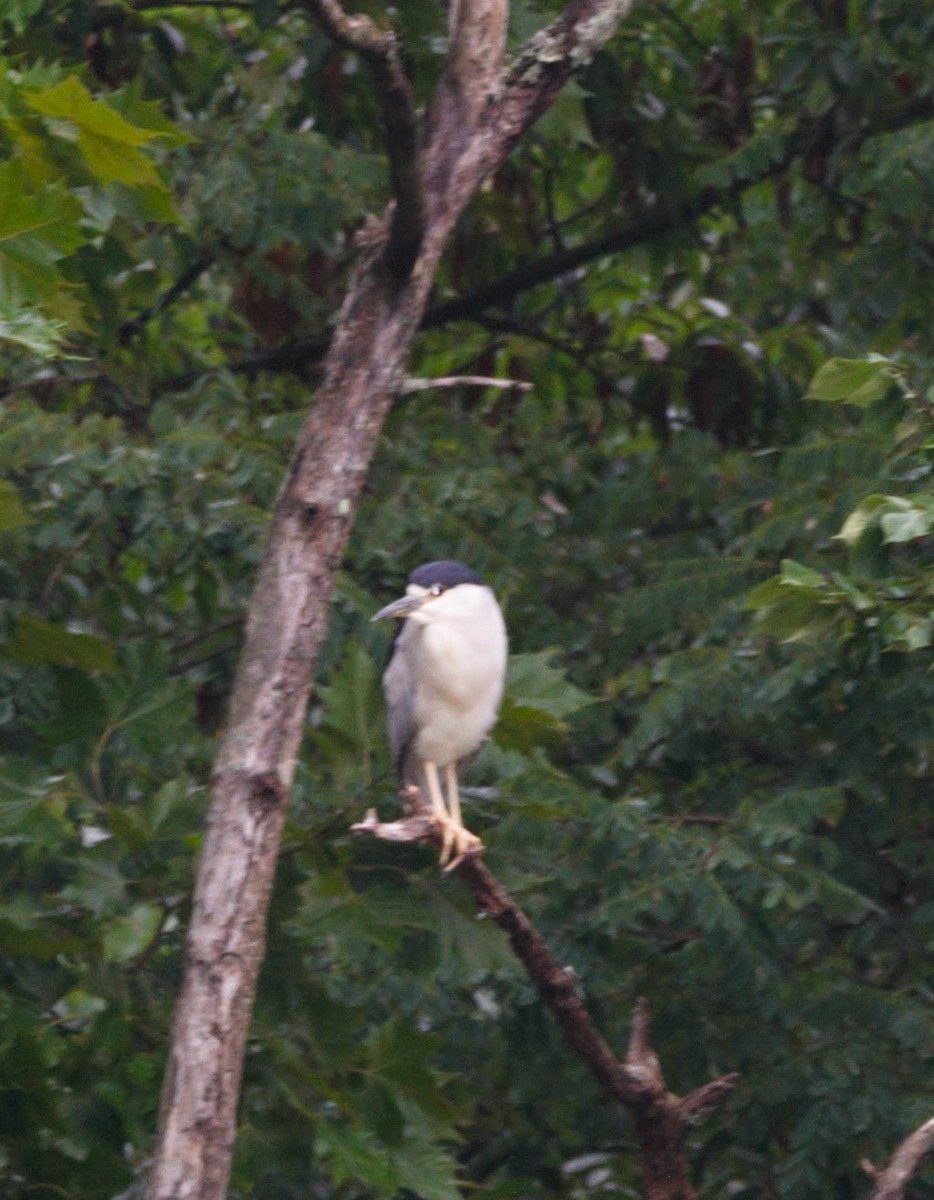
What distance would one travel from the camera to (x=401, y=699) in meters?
4.96

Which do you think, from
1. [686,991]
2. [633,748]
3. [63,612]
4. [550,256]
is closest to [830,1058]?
[686,991]

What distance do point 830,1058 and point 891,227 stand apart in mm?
2412

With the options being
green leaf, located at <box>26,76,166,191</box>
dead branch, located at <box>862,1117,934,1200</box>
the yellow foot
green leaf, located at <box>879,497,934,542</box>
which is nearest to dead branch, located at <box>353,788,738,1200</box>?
the yellow foot

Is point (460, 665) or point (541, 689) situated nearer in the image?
point (541, 689)

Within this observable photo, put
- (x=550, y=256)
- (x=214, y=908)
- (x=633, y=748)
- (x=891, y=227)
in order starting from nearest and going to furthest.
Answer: (x=214, y=908)
(x=633, y=748)
(x=891, y=227)
(x=550, y=256)

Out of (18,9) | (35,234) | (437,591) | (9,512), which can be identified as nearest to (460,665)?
(437,591)

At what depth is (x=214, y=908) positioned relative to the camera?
3572 mm

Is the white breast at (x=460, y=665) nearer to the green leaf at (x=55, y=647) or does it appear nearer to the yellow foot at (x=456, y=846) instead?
the yellow foot at (x=456, y=846)

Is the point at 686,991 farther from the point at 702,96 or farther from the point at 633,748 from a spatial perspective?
the point at 702,96

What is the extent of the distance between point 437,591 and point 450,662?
170mm

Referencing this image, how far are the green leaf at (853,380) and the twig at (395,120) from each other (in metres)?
0.84

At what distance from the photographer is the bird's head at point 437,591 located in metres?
4.78

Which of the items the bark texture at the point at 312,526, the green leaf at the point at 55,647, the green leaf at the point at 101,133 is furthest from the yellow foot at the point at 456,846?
the green leaf at the point at 101,133

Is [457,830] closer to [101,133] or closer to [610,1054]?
[610,1054]
